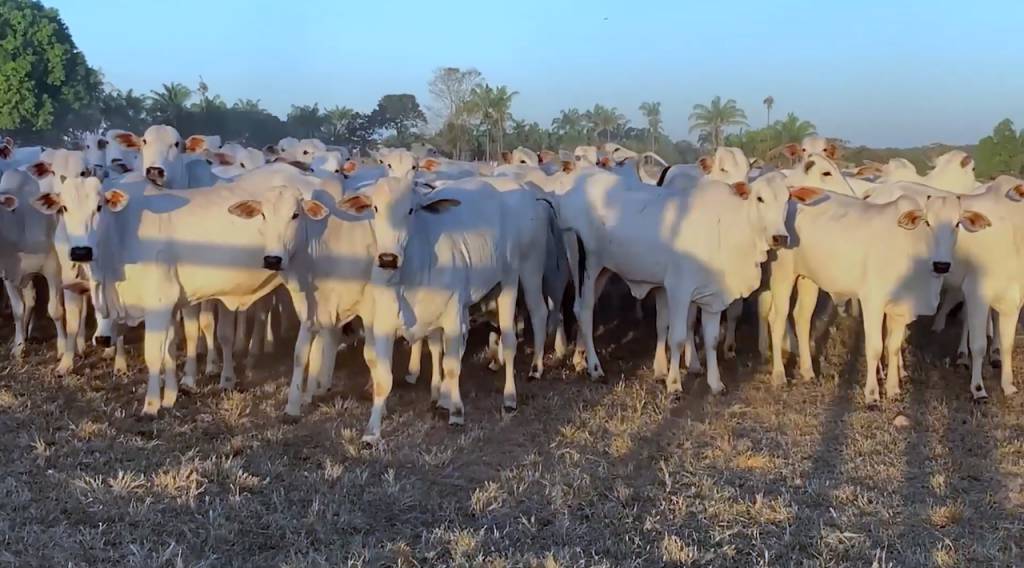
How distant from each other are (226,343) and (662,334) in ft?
11.1

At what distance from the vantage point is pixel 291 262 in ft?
22.4

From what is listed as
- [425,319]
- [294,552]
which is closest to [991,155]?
[425,319]

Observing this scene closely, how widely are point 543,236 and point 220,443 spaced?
3168 mm

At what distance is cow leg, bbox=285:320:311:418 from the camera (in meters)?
6.84

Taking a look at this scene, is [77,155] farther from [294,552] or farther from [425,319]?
[294,552]

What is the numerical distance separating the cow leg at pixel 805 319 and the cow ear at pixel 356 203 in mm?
3767

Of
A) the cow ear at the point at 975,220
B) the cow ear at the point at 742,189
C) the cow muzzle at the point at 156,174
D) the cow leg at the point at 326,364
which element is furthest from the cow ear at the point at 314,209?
the cow ear at the point at 975,220

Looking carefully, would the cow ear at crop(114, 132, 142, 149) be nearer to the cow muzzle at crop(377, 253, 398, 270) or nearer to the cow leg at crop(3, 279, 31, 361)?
the cow leg at crop(3, 279, 31, 361)

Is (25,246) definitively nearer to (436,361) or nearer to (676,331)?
(436,361)

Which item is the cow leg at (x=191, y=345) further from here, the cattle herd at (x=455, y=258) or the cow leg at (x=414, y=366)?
the cow leg at (x=414, y=366)

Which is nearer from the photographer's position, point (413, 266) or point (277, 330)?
point (413, 266)

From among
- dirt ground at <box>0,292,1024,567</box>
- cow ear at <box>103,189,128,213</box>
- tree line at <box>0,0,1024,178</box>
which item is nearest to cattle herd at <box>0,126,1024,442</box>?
cow ear at <box>103,189,128,213</box>

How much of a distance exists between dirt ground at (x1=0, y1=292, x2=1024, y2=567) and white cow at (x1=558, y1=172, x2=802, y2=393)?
50 centimetres

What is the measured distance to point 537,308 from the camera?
826 cm
